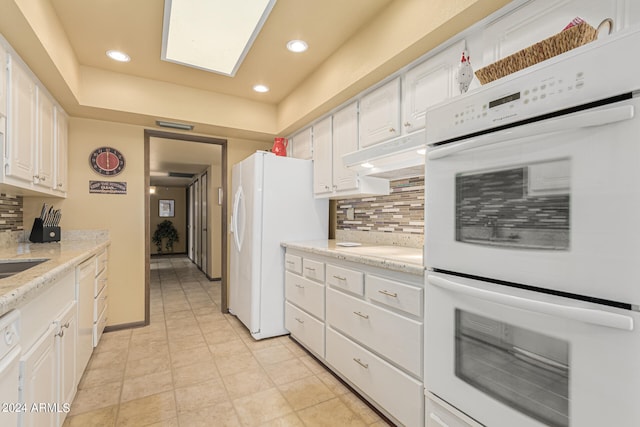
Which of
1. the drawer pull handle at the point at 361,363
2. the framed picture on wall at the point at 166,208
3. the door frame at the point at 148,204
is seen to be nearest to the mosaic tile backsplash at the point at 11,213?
the door frame at the point at 148,204

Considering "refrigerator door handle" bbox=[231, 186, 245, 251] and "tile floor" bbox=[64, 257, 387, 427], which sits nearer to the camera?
"tile floor" bbox=[64, 257, 387, 427]

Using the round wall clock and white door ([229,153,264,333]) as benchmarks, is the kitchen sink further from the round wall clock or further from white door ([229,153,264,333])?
the round wall clock

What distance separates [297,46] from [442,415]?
99.7 inches

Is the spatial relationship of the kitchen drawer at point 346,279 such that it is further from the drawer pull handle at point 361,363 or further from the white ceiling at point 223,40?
the white ceiling at point 223,40

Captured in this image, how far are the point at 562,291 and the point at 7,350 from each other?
5.47 feet

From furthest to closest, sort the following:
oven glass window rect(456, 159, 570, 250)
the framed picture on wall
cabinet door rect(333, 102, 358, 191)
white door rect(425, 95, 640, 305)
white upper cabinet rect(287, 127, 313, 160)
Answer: the framed picture on wall < white upper cabinet rect(287, 127, 313, 160) < cabinet door rect(333, 102, 358, 191) < oven glass window rect(456, 159, 570, 250) < white door rect(425, 95, 640, 305)

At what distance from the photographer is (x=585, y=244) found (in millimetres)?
845

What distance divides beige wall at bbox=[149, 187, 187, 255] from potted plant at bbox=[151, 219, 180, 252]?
136 mm

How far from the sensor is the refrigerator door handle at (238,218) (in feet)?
10.6

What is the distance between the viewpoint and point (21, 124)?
6.56 ft

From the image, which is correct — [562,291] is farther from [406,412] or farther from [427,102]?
[427,102]

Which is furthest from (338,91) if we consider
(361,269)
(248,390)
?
(248,390)

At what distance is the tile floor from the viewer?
1.81 meters

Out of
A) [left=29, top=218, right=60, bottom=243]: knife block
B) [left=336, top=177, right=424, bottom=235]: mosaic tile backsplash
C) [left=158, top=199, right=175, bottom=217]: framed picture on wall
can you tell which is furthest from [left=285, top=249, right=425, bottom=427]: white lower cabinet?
[left=158, top=199, right=175, bottom=217]: framed picture on wall
